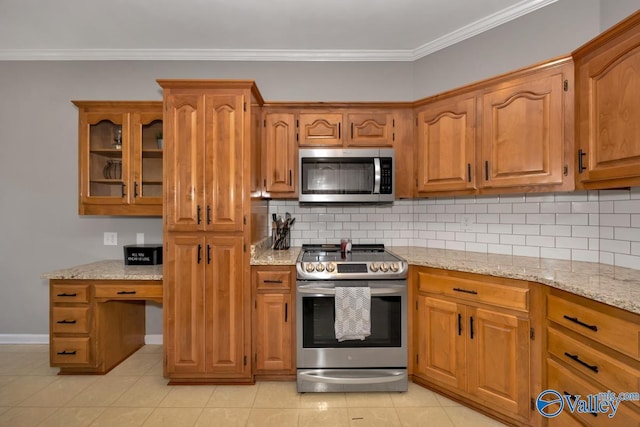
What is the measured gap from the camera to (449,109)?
2.40 metres

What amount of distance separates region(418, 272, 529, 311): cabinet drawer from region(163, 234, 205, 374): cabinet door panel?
1646 mm

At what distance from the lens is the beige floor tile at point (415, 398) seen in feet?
6.79

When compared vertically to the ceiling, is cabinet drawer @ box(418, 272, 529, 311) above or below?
below

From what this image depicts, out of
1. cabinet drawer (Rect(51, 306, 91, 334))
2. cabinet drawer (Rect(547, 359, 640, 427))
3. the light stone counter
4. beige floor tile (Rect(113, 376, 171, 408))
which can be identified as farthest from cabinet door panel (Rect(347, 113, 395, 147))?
cabinet drawer (Rect(51, 306, 91, 334))

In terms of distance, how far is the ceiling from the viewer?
92.4 inches

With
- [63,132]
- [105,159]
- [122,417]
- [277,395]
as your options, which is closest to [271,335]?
[277,395]

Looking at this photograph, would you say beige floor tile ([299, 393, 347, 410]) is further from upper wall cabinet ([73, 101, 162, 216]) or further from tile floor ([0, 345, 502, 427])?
upper wall cabinet ([73, 101, 162, 216])

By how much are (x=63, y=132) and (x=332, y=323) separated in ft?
10.3

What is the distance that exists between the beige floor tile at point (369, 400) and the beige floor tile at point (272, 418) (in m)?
0.40

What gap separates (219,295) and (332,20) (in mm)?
2374

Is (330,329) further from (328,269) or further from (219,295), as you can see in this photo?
(219,295)

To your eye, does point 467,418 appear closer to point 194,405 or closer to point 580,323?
point 580,323

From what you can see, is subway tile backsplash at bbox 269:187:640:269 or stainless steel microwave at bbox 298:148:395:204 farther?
stainless steel microwave at bbox 298:148:395:204

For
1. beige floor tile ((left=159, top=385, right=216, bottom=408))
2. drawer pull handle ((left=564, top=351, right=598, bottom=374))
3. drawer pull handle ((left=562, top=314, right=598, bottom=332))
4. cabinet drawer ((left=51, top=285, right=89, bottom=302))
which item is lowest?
beige floor tile ((left=159, top=385, right=216, bottom=408))
